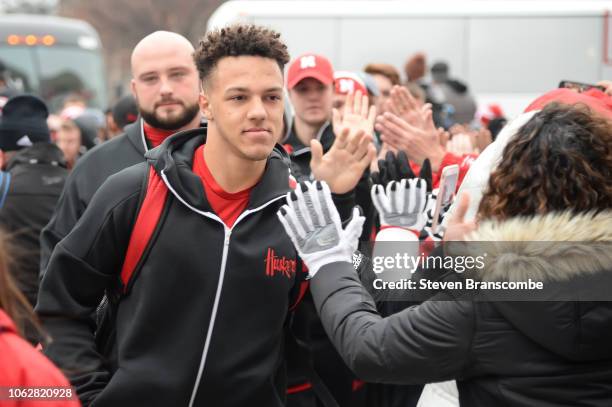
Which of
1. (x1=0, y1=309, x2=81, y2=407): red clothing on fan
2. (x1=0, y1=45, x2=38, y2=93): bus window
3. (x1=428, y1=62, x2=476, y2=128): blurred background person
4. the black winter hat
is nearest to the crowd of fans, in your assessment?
(x1=0, y1=309, x2=81, y2=407): red clothing on fan

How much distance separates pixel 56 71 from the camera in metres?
17.9

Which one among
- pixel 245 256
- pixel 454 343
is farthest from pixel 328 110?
pixel 454 343

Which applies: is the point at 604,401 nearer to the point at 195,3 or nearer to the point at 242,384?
the point at 242,384

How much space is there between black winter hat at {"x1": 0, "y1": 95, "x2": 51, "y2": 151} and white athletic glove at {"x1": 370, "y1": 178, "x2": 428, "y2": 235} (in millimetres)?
3318

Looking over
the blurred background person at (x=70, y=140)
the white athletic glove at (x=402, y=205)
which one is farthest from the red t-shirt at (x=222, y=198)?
the blurred background person at (x=70, y=140)

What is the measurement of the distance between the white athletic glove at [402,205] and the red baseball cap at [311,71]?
256 cm

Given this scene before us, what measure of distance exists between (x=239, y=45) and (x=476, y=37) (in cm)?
1358

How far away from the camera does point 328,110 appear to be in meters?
5.65

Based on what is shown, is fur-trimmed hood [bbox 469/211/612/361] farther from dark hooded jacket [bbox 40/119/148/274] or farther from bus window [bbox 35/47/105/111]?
bus window [bbox 35/47/105/111]

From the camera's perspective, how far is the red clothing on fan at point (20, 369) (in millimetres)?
1828

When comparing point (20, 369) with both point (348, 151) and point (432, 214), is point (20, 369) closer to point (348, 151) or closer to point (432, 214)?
point (348, 151)

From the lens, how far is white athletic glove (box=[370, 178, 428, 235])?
3293mm

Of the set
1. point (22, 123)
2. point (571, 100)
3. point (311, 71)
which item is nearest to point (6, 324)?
point (571, 100)

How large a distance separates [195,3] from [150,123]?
3292cm
